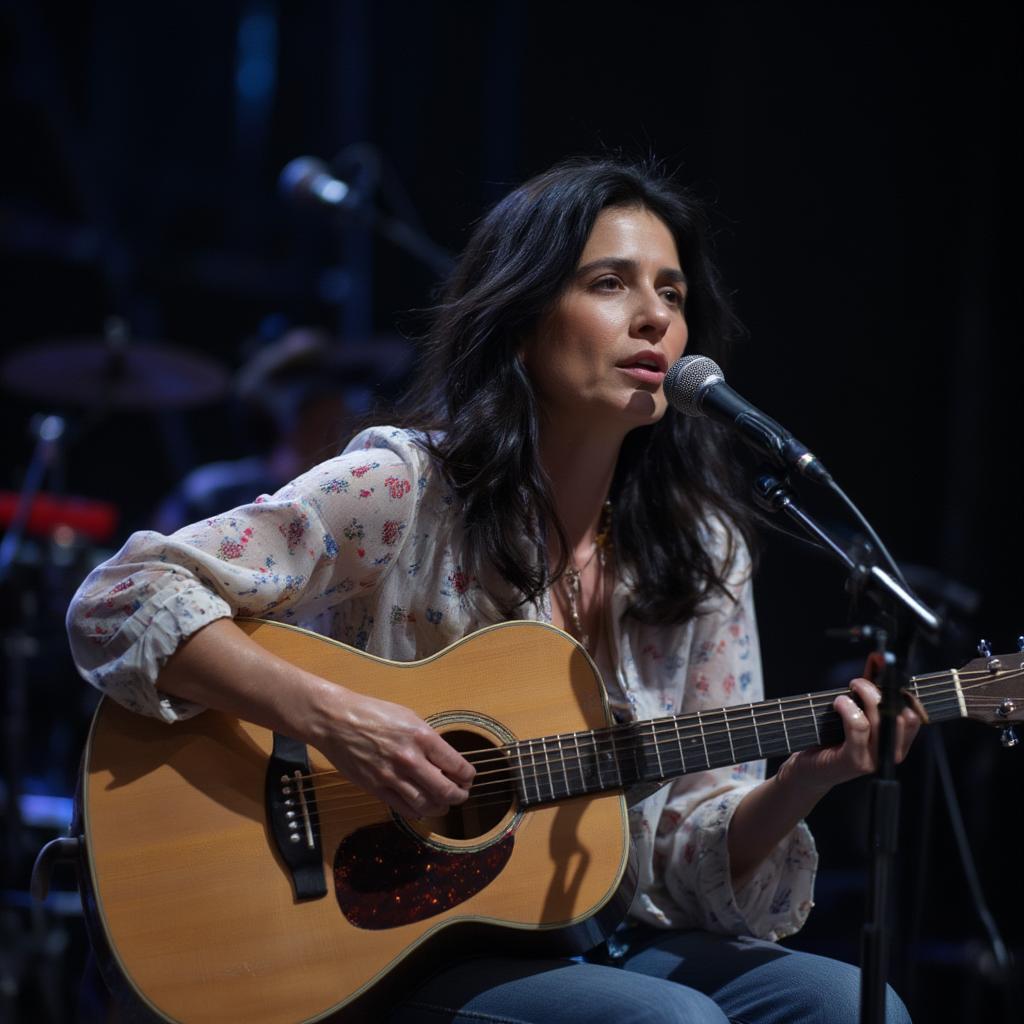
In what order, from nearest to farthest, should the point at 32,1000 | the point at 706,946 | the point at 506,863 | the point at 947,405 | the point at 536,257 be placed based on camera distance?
1. the point at 506,863
2. the point at 706,946
3. the point at 536,257
4. the point at 32,1000
5. the point at 947,405

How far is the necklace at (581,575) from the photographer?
7.75 feet

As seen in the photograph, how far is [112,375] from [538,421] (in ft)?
9.15

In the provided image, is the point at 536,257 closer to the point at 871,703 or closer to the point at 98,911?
the point at 871,703

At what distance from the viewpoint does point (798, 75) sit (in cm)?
471

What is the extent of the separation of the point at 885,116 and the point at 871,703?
11.1 ft

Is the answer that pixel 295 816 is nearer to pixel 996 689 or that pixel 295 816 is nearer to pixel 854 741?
pixel 854 741

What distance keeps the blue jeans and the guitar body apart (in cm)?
6

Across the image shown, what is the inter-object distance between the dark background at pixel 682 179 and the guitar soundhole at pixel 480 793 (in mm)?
1698

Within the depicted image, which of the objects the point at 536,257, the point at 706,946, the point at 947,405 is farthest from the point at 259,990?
the point at 947,405

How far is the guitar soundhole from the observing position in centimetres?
198

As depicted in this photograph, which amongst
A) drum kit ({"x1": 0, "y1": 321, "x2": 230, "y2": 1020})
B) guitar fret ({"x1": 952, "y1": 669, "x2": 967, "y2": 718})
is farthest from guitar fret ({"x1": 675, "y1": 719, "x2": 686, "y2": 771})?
drum kit ({"x1": 0, "y1": 321, "x2": 230, "y2": 1020})

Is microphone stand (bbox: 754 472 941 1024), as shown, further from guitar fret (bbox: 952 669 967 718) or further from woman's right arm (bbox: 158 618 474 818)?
woman's right arm (bbox: 158 618 474 818)

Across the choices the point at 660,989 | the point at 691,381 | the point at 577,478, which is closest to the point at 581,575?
the point at 577,478

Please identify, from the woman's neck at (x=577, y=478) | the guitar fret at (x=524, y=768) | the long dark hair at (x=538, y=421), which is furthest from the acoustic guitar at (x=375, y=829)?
the woman's neck at (x=577, y=478)
